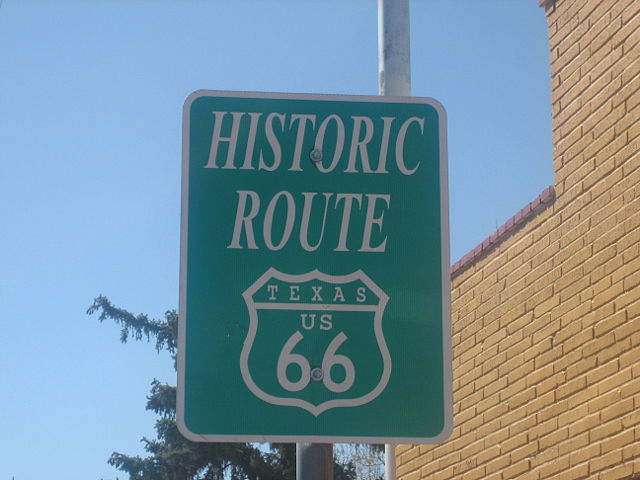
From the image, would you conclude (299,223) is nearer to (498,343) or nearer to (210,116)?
(210,116)

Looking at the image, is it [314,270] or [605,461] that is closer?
[314,270]

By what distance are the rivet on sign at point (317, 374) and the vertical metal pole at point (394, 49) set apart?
5.14 feet

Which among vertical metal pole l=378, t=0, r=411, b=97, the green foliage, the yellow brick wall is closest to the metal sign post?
vertical metal pole l=378, t=0, r=411, b=97

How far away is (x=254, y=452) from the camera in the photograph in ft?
84.3

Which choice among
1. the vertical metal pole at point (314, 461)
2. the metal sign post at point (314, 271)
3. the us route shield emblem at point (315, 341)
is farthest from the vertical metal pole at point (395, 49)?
the vertical metal pole at point (314, 461)

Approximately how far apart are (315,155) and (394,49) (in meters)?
1.18

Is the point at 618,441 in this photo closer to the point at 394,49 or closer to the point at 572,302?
the point at 572,302

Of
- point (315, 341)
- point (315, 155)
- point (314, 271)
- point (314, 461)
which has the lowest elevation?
point (314, 461)

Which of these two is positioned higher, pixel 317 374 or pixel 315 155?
pixel 315 155

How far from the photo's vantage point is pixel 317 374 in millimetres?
3707

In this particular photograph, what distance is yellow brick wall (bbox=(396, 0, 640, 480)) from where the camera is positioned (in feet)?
20.7

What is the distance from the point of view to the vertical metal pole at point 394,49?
16.1ft

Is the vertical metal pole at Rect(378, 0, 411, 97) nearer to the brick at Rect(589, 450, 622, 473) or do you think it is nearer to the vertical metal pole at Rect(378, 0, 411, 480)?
the vertical metal pole at Rect(378, 0, 411, 480)

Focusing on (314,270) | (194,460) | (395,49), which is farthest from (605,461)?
(194,460)
